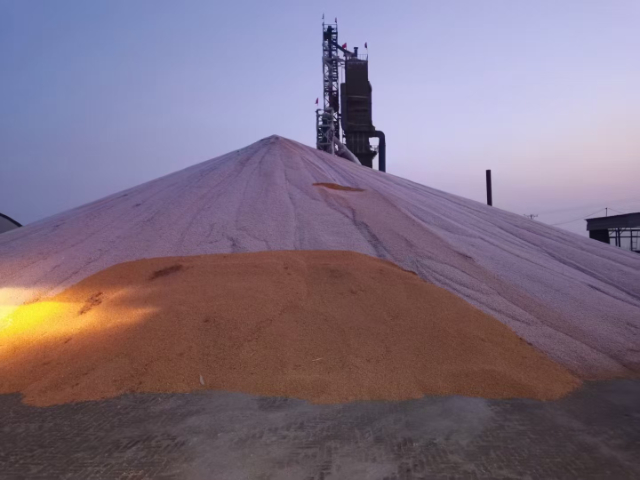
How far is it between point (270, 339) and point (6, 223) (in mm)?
17950

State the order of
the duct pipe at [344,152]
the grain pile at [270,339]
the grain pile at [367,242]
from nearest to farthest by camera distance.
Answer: the grain pile at [270,339]
the grain pile at [367,242]
the duct pipe at [344,152]

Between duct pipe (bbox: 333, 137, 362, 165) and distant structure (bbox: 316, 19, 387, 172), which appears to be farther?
distant structure (bbox: 316, 19, 387, 172)

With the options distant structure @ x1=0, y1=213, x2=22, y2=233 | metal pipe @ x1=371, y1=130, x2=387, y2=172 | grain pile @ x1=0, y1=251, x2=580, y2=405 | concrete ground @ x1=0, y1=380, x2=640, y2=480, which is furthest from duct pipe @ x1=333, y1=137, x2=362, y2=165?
concrete ground @ x1=0, y1=380, x2=640, y2=480

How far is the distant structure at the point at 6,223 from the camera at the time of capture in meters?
17.8

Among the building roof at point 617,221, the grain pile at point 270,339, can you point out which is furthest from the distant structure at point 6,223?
the building roof at point 617,221

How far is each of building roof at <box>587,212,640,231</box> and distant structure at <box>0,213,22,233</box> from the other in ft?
76.8

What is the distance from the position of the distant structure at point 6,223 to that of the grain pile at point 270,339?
14.6m

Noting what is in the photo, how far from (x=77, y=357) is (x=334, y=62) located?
72.9ft

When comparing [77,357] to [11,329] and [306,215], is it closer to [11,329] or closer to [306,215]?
[11,329]

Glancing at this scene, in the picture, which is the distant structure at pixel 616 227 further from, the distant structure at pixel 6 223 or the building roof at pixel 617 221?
the distant structure at pixel 6 223

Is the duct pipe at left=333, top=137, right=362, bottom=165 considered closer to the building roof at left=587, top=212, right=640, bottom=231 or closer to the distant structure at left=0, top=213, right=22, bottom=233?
the building roof at left=587, top=212, right=640, bottom=231

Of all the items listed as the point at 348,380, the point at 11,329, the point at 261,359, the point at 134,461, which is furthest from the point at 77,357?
the point at 348,380

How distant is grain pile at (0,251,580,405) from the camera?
4031 millimetres

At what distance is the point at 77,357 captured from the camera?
14.9 ft
